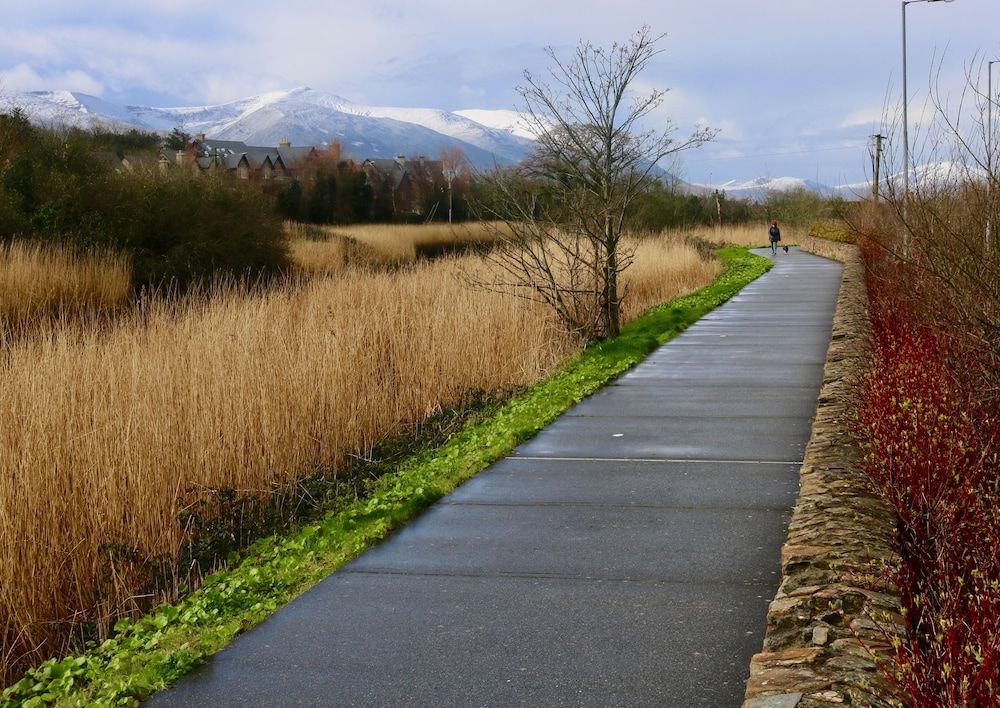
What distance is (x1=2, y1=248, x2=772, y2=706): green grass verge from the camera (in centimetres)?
472

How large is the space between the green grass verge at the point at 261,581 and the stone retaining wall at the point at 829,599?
2.33 meters

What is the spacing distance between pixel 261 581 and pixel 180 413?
3041 millimetres

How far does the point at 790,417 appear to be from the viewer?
386 inches

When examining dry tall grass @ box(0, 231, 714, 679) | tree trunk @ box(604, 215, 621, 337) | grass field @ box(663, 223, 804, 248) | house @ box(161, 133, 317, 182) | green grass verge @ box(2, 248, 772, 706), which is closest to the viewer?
green grass verge @ box(2, 248, 772, 706)

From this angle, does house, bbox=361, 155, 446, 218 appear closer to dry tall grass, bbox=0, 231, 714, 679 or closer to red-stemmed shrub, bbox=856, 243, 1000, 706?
dry tall grass, bbox=0, 231, 714, 679

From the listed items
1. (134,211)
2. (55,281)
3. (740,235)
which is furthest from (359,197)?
(55,281)

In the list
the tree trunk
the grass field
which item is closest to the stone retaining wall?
the tree trunk

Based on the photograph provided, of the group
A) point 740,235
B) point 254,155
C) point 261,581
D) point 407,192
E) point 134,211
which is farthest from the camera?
point 254,155

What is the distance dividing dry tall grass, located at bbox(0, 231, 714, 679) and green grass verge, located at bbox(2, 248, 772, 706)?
1.90ft

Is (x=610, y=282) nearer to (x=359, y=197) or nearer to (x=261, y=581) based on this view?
(x=261, y=581)

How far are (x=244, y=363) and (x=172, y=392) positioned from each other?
1.11 meters

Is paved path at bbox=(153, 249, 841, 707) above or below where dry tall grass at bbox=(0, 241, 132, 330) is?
below

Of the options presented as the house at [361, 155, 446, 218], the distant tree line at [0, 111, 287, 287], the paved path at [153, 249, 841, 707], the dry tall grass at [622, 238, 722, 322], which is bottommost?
the paved path at [153, 249, 841, 707]

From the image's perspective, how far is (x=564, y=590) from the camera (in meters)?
5.40
